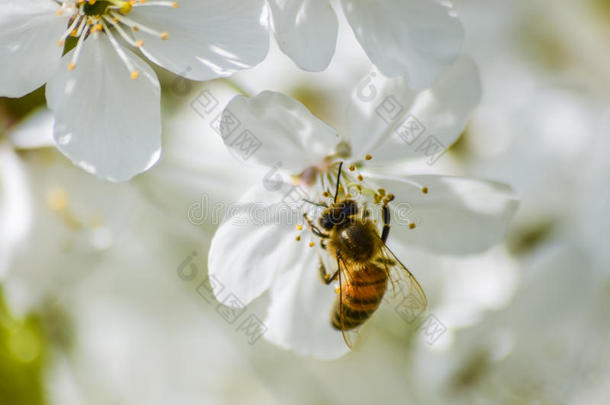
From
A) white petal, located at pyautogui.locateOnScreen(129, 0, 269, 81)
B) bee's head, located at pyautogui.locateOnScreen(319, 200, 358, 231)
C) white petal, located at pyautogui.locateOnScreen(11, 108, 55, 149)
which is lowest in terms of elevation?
white petal, located at pyautogui.locateOnScreen(11, 108, 55, 149)

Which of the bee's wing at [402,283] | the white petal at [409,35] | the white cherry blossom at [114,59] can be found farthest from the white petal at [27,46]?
the bee's wing at [402,283]

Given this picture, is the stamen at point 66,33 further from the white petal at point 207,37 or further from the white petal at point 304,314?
the white petal at point 304,314

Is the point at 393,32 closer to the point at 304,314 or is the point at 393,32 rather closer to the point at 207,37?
the point at 207,37

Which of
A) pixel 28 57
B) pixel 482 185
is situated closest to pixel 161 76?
pixel 28 57

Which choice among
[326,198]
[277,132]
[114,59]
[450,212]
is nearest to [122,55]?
[114,59]

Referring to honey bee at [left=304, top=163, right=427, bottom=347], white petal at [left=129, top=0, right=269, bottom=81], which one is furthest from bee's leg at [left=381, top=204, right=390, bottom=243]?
white petal at [left=129, top=0, right=269, bottom=81]

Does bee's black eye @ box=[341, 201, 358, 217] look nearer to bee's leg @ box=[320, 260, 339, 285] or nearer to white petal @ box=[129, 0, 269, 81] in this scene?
bee's leg @ box=[320, 260, 339, 285]

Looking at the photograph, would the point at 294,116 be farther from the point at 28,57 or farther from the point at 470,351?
the point at 470,351
